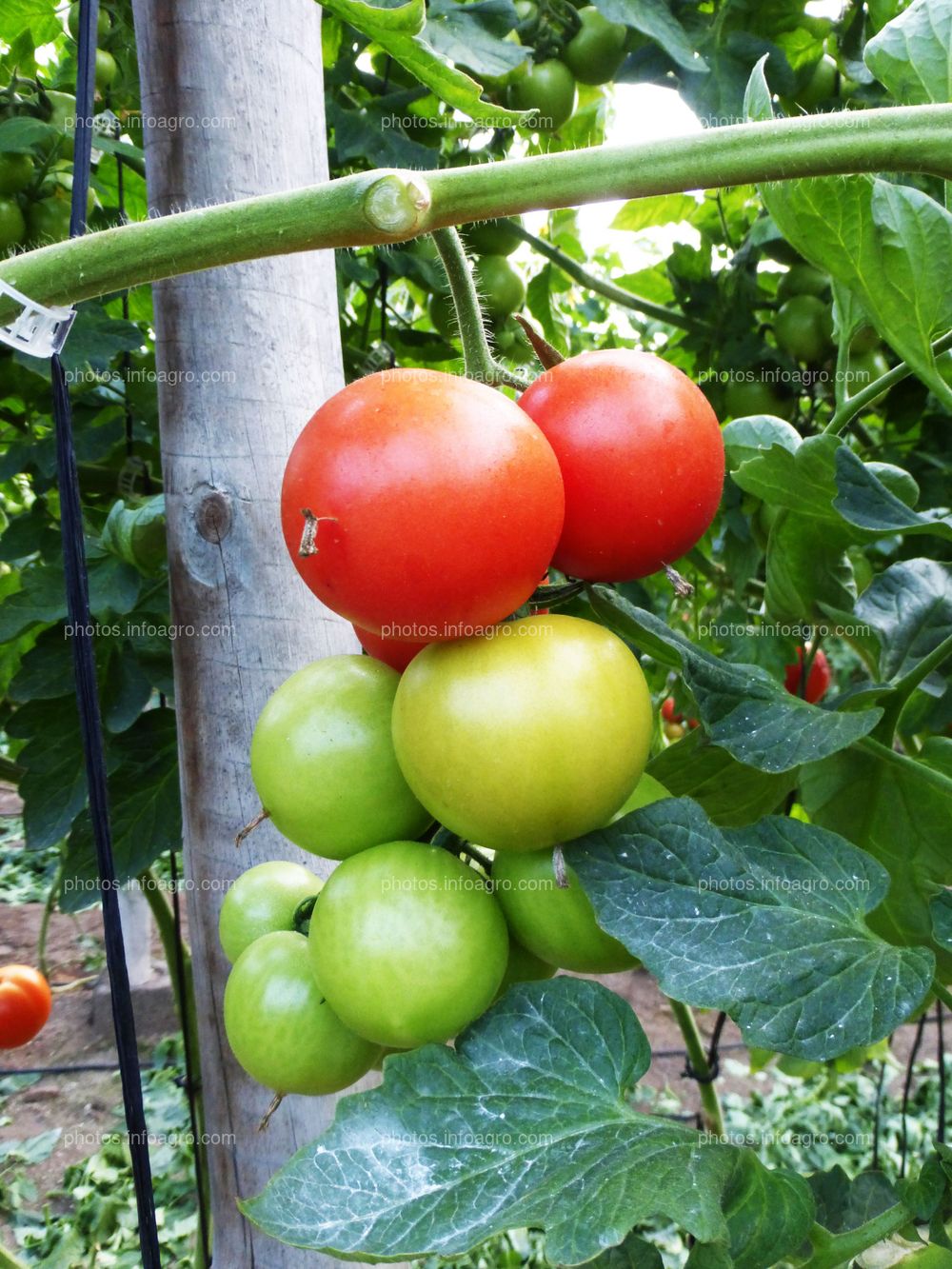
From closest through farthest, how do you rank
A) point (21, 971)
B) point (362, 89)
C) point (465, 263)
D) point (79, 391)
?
point (465, 263)
point (79, 391)
point (362, 89)
point (21, 971)

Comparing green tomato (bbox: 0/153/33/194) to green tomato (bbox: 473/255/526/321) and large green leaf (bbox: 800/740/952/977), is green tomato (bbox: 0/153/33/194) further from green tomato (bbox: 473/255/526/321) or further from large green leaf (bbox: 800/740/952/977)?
large green leaf (bbox: 800/740/952/977)

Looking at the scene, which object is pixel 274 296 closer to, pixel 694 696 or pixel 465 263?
pixel 465 263

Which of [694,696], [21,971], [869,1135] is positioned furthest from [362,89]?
[869,1135]

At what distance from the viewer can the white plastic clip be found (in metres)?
0.37

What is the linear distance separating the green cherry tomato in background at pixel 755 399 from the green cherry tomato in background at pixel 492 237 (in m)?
0.39

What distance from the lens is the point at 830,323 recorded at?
1.39m

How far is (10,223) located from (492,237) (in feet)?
2.15

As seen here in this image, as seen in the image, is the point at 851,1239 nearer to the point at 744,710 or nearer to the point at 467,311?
the point at 744,710

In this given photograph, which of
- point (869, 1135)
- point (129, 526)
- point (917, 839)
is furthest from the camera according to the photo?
point (869, 1135)

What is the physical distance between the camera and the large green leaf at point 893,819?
69cm

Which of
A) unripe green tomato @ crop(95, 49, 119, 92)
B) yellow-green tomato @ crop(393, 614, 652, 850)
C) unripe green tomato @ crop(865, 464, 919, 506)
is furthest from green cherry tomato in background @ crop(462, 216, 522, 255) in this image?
yellow-green tomato @ crop(393, 614, 652, 850)

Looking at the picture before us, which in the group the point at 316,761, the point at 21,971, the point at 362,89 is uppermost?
the point at 362,89

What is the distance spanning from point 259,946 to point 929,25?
645 millimetres

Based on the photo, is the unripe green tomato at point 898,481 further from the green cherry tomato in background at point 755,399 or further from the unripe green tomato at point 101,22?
the unripe green tomato at point 101,22
